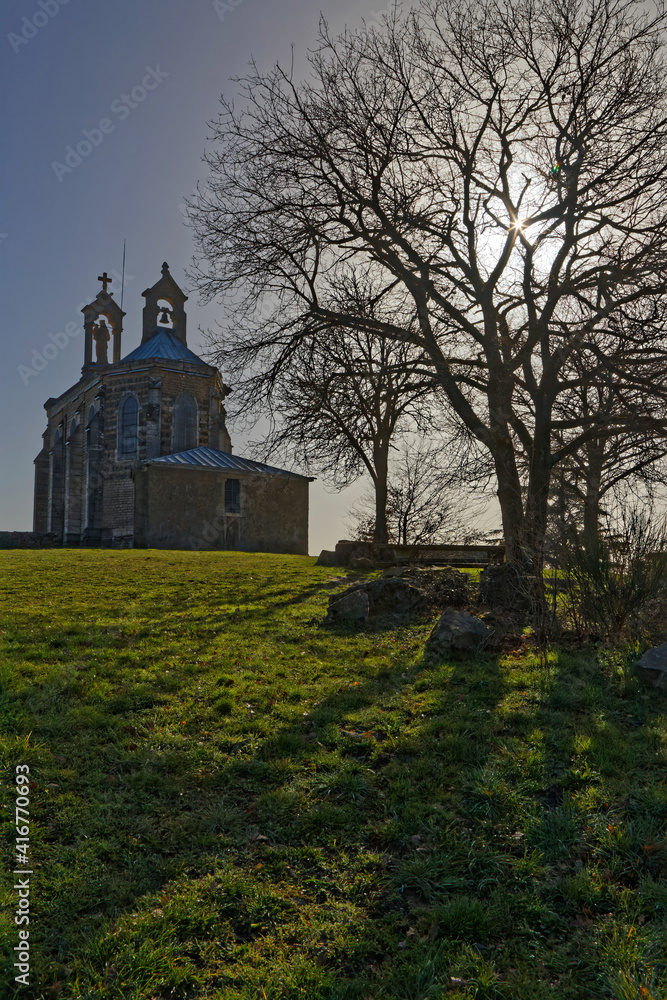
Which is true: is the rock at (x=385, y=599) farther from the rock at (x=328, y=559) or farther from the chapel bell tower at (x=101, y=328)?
the chapel bell tower at (x=101, y=328)

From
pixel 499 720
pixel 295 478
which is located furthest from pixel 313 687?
pixel 295 478

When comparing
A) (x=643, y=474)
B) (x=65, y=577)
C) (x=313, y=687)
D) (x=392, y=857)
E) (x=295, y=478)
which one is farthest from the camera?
(x=295, y=478)

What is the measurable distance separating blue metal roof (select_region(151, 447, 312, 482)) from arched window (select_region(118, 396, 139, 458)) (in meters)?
3.85

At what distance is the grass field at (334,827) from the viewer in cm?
315

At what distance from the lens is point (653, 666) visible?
20.6ft

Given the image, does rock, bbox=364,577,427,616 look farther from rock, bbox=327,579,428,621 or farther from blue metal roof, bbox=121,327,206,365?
blue metal roof, bbox=121,327,206,365

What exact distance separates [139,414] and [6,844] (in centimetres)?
3386

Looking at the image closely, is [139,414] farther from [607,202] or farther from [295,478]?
[607,202]

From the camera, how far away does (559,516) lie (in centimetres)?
853

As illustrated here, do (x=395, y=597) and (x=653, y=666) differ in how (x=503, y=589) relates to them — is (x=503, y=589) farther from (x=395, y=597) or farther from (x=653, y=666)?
(x=653, y=666)

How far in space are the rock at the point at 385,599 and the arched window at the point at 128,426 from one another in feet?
92.2

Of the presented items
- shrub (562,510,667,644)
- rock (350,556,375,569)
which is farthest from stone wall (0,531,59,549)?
shrub (562,510,667,644)

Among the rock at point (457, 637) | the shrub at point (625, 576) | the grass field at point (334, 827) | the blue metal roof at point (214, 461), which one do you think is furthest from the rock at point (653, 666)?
the blue metal roof at point (214, 461)

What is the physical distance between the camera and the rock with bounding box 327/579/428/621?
33.3ft
